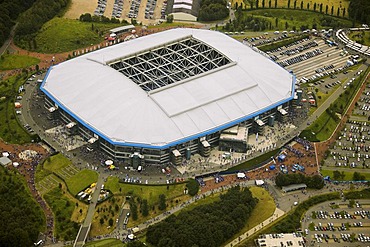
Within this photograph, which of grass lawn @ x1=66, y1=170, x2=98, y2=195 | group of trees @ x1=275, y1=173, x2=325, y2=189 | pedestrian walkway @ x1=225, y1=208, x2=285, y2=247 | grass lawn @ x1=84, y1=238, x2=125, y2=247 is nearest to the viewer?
grass lawn @ x1=84, y1=238, x2=125, y2=247

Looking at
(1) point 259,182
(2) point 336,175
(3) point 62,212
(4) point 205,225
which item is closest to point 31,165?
(3) point 62,212

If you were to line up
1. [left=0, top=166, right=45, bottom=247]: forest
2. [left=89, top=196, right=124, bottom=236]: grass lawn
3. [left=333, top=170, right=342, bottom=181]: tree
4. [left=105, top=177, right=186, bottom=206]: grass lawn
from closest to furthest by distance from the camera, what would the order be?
[left=0, top=166, right=45, bottom=247]: forest < [left=89, top=196, right=124, bottom=236]: grass lawn < [left=105, top=177, right=186, bottom=206]: grass lawn < [left=333, top=170, right=342, bottom=181]: tree

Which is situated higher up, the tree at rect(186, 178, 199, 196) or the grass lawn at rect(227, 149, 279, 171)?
the tree at rect(186, 178, 199, 196)

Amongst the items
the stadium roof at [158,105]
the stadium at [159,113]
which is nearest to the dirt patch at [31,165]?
the stadium at [159,113]

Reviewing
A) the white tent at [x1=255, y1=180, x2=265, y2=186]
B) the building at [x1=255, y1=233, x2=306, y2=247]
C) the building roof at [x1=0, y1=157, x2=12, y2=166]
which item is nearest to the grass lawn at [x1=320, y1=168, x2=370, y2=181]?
the white tent at [x1=255, y1=180, x2=265, y2=186]

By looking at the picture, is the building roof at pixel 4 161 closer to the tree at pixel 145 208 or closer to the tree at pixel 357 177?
the tree at pixel 145 208

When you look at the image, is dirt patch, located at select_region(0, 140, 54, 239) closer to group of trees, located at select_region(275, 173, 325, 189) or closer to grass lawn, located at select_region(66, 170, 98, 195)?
grass lawn, located at select_region(66, 170, 98, 195)

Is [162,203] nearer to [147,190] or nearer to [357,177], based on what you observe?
[147,190]
